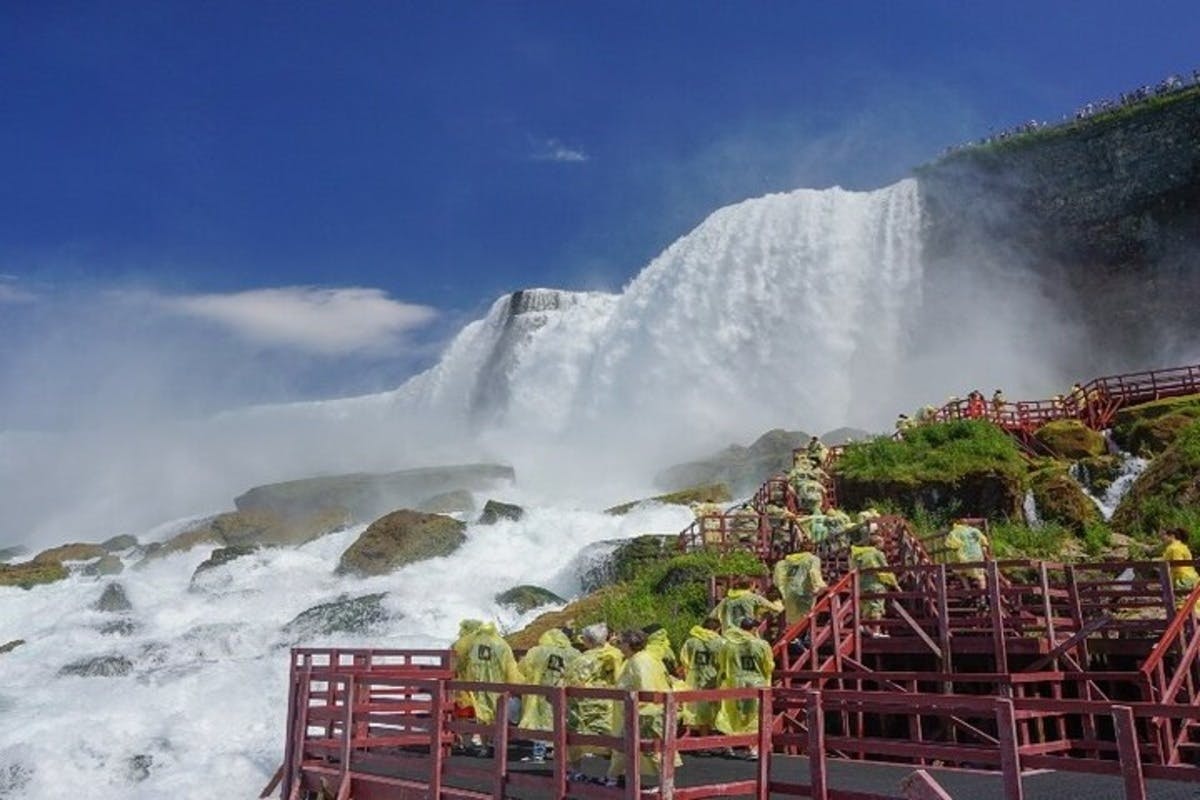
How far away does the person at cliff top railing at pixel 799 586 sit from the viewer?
12.6 meters

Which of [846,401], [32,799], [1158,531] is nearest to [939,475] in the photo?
[1158,531]

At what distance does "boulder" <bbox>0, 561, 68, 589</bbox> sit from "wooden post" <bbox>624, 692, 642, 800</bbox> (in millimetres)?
34797

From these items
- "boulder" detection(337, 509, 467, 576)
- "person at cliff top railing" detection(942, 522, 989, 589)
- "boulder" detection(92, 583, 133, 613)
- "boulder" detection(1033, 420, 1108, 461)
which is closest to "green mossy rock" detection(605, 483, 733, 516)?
"boulder" detection(337, 509, 467, 576)

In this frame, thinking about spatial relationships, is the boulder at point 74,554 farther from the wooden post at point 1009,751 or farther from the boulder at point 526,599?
the wooden post at point 1009,751

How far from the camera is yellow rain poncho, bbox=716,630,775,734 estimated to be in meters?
9.43

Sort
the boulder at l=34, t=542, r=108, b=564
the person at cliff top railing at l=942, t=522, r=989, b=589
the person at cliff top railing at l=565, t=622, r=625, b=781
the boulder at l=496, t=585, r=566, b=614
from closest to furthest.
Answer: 1. the person at cliff top railing at l=565, t=622, r=625, b=781
2. the person at cliff top railing at l=942, t=522, r=989, b=589
3. the boulder at l=496, t=585, r=566, b=614
4. the boulder at l=34, t=542, r=108, b=564

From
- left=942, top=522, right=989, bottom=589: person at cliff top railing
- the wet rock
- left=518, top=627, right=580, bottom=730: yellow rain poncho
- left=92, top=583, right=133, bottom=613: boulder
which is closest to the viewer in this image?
left=518, top=627, right=580, bottom=730: yellow rain poncho

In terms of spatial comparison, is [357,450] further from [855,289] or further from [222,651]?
Result: [222,651]

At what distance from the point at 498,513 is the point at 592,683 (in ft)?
82.1

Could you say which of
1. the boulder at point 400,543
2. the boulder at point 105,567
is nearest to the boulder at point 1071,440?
the boulder at point 400,543

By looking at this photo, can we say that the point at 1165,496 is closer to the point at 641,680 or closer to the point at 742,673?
the point at 742,673

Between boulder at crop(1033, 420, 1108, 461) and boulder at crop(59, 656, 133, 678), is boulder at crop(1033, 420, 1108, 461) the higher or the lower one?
the higher one

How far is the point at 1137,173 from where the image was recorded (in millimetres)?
44656

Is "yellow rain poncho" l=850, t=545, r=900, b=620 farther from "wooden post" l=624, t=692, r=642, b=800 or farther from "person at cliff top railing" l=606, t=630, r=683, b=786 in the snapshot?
"wooden post" l=624, t=692, r=642, b=800
